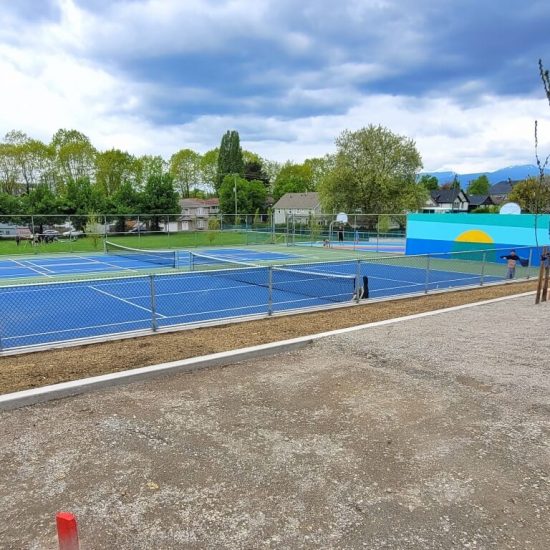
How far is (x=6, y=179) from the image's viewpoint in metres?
70.3

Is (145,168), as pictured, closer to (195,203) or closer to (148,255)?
(195,203)

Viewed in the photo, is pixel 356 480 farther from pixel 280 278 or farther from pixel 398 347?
pixel 280 278

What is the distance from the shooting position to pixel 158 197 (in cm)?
5619

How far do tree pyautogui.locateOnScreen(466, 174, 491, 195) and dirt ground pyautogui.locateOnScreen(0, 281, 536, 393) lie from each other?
13899 centimetres

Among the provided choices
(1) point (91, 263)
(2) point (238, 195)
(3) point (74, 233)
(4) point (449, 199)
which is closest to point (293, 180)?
(2) point (238, 195)

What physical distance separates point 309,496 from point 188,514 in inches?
38.6

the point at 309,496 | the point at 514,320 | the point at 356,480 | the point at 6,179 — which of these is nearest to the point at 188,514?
the point at 309,496

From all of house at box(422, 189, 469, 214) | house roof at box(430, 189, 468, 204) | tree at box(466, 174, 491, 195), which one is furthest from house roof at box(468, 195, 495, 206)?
tree at box(466, 174, 491, 195)

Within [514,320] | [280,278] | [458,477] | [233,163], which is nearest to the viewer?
[458,477]

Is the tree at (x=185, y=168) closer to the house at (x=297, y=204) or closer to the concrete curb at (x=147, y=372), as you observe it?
the house at (x=297, y=204)

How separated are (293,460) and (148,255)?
30.8 metres

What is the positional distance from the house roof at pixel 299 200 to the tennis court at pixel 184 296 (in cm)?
6652

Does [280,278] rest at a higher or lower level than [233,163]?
lower

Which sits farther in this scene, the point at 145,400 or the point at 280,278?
the point at 280,278
